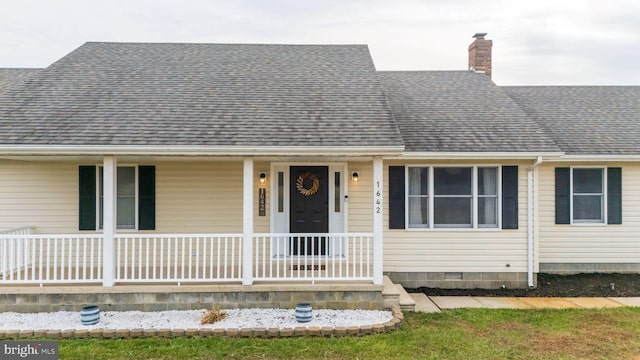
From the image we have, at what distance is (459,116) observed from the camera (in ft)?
32.4

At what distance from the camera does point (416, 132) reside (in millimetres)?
9188

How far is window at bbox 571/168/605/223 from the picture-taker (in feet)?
32.8

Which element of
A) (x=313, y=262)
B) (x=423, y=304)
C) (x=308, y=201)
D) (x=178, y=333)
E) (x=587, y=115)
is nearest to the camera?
(x=178, y=333)

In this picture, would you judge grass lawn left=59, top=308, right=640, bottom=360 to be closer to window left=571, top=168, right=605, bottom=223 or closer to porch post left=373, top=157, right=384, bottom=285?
porch post left=373, top=157, right=384, bottom=285

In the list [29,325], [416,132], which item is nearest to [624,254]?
[416,132]

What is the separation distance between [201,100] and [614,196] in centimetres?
983

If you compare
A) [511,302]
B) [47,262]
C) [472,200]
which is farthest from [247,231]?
[511,302]

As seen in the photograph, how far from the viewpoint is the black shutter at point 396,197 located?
8.92 meters

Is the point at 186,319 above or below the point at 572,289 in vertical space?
above

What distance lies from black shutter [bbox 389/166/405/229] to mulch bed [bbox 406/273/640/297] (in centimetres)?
148

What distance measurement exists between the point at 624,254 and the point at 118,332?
432 inches

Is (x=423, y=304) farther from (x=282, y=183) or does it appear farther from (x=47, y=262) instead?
(x=47, y=262)

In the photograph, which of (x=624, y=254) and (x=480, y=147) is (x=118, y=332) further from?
(x=624, y=254)

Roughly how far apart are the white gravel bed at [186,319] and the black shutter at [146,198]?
2314mm
